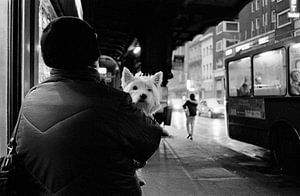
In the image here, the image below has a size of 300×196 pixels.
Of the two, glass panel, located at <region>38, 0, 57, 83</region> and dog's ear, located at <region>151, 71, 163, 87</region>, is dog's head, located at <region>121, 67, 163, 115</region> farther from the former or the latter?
glass panel, located at <region>38, 0, 57, 83</region>

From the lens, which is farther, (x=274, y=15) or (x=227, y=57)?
(x=274, y=15)

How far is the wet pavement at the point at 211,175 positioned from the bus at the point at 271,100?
634 mm

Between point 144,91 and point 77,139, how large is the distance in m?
2.82

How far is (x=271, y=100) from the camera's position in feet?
26.4

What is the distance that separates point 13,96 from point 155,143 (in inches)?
60.0

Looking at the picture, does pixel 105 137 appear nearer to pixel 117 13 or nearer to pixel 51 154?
pixel 51 154

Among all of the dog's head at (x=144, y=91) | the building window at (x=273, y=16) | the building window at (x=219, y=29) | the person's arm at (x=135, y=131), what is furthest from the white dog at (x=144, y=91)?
the building window at (x=219, y=29)

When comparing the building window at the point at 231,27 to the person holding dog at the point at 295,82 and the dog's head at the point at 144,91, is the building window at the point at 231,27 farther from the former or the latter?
the dog's head at the point at 144,91

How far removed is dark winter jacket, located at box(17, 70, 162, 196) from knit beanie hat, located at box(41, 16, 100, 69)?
0.08 meters

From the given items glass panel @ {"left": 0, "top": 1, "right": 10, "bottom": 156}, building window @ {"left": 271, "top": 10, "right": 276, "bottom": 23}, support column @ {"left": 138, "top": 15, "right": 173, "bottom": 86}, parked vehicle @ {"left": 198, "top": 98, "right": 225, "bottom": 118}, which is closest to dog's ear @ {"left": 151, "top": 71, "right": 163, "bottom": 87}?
glass panel @ {"left": 0, "top": 1, "right": 10, "bottom": 156}

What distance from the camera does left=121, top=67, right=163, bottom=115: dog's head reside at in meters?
4.34

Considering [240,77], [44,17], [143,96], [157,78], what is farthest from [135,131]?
[240,77]

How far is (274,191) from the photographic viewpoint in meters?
6.10

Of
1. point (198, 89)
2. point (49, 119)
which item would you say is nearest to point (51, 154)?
point (49, 119)
